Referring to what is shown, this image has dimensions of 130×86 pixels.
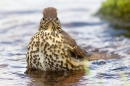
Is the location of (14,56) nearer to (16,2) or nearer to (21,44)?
(21,44)

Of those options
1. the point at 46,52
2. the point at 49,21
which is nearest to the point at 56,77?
the point at 46,52

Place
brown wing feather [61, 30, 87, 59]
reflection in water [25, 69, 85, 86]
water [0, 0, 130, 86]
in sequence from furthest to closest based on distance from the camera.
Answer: brown wing feather [61, 30, 87, 59] → water [0, 0, 130, 86] → reflection in water [25, 69, 85, 86]

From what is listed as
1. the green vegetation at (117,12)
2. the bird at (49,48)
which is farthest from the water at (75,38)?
the green vegetation at (117,12)

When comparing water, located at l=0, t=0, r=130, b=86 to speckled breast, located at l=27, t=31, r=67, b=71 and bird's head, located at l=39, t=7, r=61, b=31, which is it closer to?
speckled breast, located at l=27, t=31, r=67, b=71

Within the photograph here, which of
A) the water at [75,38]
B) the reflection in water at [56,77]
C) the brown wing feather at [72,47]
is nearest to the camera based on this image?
the reflection in water at [56,77]

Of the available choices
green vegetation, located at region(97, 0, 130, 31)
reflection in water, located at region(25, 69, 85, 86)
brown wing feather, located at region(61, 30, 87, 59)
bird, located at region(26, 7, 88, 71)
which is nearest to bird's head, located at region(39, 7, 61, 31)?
bird, located at region(26, 7, 88, 71)

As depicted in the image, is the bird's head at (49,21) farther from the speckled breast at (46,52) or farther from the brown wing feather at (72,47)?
the brown wing feather at (72,47)

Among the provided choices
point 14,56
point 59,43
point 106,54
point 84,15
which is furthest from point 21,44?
point 84,15
